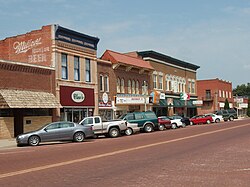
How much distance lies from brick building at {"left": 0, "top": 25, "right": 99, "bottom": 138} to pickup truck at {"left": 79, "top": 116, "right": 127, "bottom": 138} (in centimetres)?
532

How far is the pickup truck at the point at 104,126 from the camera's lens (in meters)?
28.3

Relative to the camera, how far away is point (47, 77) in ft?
111

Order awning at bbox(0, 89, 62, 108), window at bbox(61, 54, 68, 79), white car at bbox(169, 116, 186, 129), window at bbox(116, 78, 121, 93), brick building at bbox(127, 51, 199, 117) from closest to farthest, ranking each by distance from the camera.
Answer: awning at bbox(0, 89, 62, 108) → window at bbox(61, 54, 68, 79) → white car at bbox(169, 116, 186, 129) → window at bbox(116, 78, 121, 93) → brick building at bbox(127, 51, 199, 117)

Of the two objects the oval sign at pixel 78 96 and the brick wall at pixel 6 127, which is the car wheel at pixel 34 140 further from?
the oval sign at pixel 78 96

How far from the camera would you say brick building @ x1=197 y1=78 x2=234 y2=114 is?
82.3 metres

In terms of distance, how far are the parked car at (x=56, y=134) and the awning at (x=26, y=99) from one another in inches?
223

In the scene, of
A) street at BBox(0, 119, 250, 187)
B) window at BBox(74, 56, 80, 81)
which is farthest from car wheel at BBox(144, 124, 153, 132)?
street at BBox(0, 119, 250, 187)

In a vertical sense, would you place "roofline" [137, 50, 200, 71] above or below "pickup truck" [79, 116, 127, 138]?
above

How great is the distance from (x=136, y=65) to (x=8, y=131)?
21422 mm

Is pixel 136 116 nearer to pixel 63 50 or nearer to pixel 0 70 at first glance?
pixel 63 50

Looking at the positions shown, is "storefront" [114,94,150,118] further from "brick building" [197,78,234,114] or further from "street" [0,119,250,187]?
"brick building" [197,78,234,114]

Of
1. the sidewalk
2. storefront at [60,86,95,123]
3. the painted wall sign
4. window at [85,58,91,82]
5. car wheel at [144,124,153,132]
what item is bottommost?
the sidewalk

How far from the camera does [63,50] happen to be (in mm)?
35562

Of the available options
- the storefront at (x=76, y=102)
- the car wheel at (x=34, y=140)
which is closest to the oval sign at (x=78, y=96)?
the storefront at (x=76, y=102)
